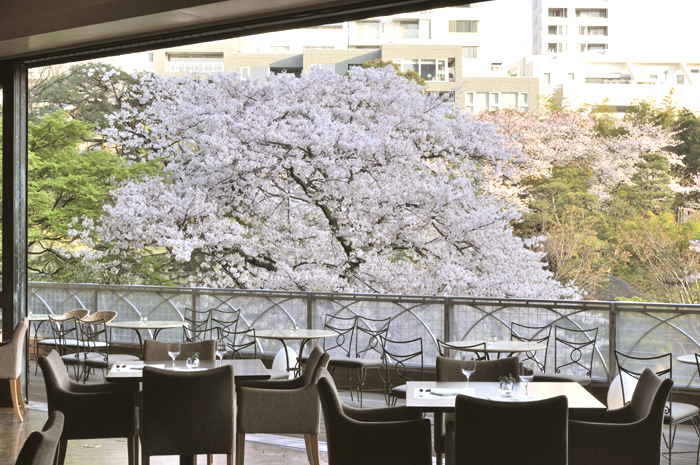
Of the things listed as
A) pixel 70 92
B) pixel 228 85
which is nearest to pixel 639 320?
pixel 228 85

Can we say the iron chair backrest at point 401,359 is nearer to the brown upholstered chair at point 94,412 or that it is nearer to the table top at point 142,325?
the table top at point 142,325

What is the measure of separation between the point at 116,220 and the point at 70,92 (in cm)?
437

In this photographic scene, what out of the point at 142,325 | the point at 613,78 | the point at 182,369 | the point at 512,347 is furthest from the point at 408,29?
the point at 182,369

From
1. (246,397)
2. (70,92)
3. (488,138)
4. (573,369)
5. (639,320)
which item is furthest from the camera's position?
(70,92)

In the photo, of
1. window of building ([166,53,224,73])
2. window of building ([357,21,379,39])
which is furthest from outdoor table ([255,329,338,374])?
window of building ([166,53,224,73])

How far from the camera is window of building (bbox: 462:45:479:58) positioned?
1693 centimetres

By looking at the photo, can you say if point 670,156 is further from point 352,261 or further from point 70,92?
point 70,92

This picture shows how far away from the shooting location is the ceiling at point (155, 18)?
4.54 meters

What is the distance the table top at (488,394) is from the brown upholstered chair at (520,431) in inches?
15.0

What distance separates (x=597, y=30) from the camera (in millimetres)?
19656

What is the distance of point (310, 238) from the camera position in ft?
39.5

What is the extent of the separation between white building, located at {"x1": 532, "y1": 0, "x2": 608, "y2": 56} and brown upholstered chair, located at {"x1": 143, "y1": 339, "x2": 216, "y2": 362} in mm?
15528

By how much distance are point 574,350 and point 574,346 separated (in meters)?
0.04

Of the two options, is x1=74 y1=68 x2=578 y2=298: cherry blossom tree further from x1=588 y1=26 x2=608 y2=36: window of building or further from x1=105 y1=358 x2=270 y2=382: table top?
x1=588 y1=26 x2=608 y2=36: window of building
